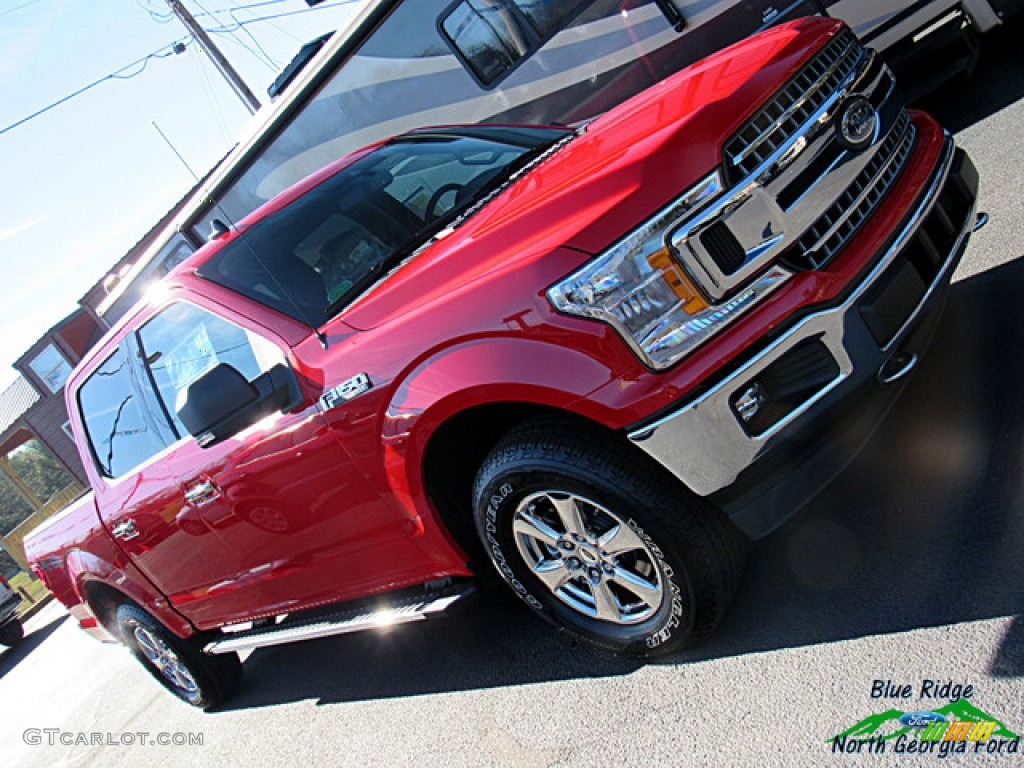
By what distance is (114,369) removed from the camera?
164 inches

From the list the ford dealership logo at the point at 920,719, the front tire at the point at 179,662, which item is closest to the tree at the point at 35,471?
the front tire at the point at 179,662

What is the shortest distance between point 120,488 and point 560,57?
505cm

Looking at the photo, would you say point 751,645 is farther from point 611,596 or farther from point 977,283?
point 977,283

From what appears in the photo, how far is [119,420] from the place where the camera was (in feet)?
13.7

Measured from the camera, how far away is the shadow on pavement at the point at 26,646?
1019 cm

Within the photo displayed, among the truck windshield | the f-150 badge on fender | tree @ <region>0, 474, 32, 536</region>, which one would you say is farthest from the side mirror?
tree @ <region>0, 474, 32, 536</region>

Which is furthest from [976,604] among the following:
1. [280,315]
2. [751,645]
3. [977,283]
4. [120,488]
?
[120,488]

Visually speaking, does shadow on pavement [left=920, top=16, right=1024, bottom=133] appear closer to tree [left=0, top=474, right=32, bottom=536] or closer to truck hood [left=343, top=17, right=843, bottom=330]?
truck hood [left=343, top=17, right=843, bottom=330]

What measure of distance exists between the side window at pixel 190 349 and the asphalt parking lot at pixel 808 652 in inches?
57.2

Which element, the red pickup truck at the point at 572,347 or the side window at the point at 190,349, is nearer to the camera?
the red pickup truck at the point at 572,347

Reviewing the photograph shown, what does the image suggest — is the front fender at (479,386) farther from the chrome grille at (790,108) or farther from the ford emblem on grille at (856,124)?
the ford emblem on grille at (856,124)

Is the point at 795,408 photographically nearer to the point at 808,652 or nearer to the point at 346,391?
the point at 808,652

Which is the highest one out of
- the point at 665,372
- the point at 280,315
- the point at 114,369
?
the point at 114,369

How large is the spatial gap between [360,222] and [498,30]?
4.64 metres
